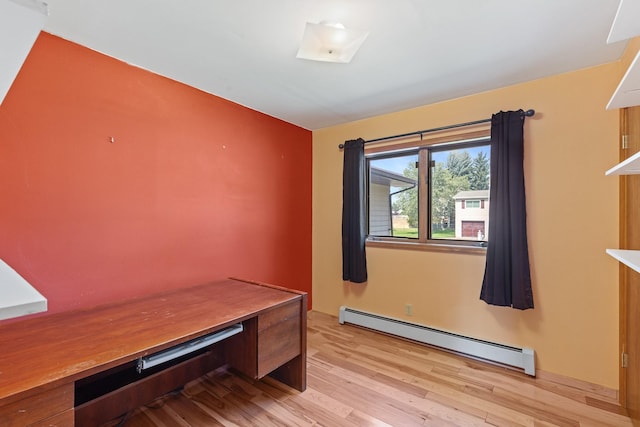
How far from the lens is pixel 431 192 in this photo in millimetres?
2764

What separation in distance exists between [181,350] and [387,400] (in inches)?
54.7

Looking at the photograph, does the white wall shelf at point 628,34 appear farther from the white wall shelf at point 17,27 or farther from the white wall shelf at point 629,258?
the white wall shelf at point 17,27

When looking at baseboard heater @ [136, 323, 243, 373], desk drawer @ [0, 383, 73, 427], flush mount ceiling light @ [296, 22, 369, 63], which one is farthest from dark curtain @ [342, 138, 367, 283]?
desk drawer @ [0, 383, 73, 427]

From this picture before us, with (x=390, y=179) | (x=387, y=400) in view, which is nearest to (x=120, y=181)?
(x=387, y=400)

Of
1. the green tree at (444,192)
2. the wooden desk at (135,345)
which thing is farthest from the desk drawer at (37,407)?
the green tree at (444,192)

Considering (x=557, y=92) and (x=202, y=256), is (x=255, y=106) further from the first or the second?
(x=557, y=92)

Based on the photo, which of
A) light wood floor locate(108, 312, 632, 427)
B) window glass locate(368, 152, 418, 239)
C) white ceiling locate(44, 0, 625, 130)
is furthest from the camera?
window glass locate(368, 152, 418, 239)

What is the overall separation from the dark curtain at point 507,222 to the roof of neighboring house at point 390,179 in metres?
0.82

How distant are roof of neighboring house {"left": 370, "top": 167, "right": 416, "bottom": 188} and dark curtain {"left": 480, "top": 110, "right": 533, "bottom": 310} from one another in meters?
0.82

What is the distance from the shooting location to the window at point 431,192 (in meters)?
2.51

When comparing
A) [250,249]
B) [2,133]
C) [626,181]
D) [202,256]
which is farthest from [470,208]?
[2,133]

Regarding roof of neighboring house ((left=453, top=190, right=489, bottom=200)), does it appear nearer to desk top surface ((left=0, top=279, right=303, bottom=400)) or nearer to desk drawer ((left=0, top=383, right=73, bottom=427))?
desk top surface ((left=0, top=279, right=303, bottom=400))

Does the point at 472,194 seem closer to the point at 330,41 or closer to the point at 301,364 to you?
the point at 330,41

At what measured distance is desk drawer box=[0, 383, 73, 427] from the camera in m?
0.86
